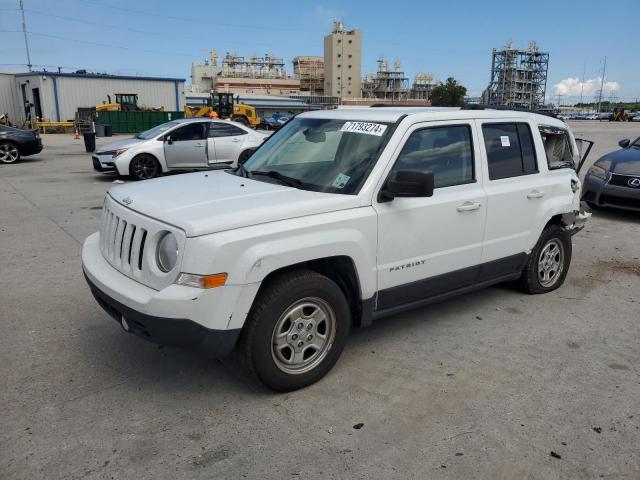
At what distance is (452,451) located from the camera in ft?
9.61

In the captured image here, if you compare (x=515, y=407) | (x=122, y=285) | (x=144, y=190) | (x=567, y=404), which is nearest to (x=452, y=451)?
(x=515, y=407)

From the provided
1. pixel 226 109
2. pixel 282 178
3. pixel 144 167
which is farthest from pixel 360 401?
pixel 226 109

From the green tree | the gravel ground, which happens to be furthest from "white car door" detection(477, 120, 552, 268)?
the green tree

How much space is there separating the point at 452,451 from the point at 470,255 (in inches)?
71.0

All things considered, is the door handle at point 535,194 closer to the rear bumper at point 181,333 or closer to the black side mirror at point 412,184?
the black side mirror at point 412,184

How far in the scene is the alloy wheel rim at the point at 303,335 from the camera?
334cm

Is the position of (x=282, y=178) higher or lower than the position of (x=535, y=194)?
higher

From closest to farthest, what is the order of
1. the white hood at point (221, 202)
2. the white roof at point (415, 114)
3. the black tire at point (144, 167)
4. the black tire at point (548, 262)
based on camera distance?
the white hood at point (221, 202) < the white roof at point (415, 114) < the black tire at point (548, 262) < the black tire at point (144, 167)

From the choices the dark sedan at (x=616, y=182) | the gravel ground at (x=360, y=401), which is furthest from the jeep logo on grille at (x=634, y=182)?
the gravel ground at (x=360, y=401)

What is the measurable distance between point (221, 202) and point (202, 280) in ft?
2.03

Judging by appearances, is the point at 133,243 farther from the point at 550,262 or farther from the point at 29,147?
the point at 29,147

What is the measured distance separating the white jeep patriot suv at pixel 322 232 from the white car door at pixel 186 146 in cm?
889

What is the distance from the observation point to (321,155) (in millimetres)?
4090

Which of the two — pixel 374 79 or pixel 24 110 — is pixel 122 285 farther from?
pixel 374 79
